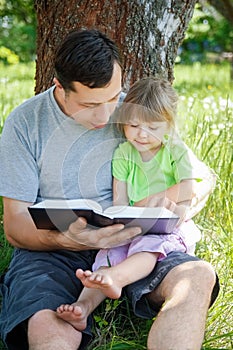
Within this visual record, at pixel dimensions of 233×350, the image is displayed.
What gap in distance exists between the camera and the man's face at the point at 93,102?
2.79m

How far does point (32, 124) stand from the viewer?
299cm

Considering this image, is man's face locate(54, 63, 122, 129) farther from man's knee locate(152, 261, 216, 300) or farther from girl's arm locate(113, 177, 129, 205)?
man's knee locate(152, 261, 216, 300)

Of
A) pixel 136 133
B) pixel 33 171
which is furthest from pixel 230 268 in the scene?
pixel 33 171

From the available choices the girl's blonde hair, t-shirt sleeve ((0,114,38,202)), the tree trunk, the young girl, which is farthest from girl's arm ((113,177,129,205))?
the tree trunk

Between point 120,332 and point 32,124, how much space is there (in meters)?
0.93

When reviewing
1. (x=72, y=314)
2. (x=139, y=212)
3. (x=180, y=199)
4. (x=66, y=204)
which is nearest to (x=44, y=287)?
(x=72, y=314)

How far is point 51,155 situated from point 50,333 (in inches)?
30.9

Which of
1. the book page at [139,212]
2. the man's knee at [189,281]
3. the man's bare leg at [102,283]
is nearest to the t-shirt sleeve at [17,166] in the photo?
the book page at [139,212]

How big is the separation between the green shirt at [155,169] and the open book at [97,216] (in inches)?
8.3

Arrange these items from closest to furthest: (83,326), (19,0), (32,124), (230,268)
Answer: (83,326), (32,124), (230,268), (19,0)

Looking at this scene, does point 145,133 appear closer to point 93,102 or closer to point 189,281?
point 93,102

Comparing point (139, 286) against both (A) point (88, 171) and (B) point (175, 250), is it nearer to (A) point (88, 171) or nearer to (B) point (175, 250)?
(B) point (175, 250)

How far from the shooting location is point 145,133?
115 inches

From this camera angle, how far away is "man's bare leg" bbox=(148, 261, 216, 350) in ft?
7.82
